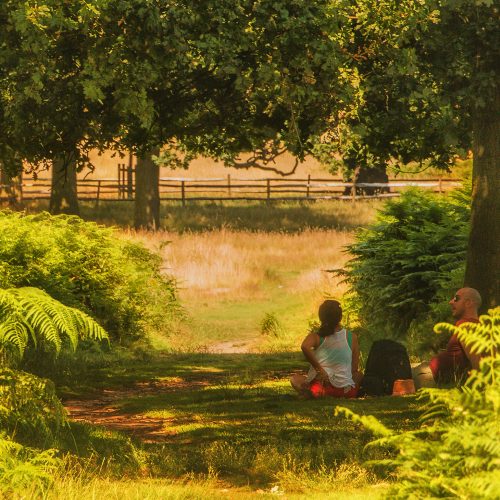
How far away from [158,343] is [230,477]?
10.6 metres

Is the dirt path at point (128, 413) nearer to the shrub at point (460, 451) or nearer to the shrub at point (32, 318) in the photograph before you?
the shrub at point (32, 318)

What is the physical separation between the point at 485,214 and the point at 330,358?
3344 mm

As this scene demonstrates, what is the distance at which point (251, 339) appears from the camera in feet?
67.8

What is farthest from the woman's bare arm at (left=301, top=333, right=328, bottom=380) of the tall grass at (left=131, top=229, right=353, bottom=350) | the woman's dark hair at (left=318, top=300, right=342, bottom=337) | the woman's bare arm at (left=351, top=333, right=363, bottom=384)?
the tall grass at (left=131, top=229, right=353, bottom=350)

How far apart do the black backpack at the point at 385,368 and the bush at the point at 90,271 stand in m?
5.14

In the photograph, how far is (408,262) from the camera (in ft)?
58.6

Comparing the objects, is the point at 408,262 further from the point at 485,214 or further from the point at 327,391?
the point at 327,391

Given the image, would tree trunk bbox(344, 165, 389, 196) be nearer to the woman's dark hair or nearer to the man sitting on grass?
the man sitting on grass

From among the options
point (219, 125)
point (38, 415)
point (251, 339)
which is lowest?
point (251, 339)

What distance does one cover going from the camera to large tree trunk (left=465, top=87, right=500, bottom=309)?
12844 millimetres

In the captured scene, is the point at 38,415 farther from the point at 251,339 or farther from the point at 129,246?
the point at 251,339

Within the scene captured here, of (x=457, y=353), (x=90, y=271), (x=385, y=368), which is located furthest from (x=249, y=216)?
(x=457, y=353)

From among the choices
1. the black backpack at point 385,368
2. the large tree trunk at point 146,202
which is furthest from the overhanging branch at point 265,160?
the black backpack at point 385,368

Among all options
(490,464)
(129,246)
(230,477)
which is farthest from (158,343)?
(490,464)
